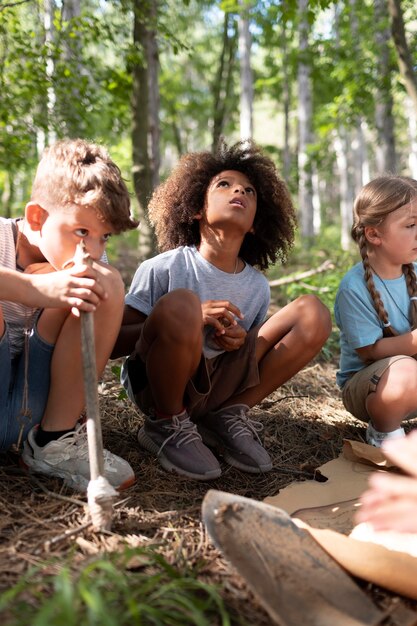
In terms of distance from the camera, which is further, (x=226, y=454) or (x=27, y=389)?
(x=226, y=454)

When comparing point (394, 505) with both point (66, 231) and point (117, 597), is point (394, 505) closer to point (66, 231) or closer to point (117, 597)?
point (117, 597)

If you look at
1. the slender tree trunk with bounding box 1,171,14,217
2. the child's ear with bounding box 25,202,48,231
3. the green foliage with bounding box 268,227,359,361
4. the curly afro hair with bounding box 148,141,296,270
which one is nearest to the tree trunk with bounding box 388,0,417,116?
the green foliage with bounding box 268,227,359,361

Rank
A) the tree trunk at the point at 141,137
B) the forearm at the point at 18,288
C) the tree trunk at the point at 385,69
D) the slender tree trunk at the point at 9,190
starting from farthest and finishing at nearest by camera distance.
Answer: the tree trunk at the point at 385,69, the slender tree trunk at the point at 9,190, the tree trunk at the point at 141,137, the forearm at the point at 18,288

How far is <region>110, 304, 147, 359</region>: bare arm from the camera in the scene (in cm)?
239

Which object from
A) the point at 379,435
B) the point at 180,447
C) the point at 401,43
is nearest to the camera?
the point at 180,447

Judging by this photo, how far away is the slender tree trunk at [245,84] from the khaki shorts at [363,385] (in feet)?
27.4

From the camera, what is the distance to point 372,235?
2652 mm

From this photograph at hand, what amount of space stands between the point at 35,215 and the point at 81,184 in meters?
0.20

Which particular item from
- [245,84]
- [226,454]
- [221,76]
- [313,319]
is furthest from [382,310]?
[221,76]

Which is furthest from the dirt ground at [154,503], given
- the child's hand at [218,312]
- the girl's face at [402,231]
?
the girl's face at [402,231]

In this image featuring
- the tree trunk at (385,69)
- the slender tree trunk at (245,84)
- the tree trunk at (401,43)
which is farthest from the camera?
the slender tree trunk at (245,84)

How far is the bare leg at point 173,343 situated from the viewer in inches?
82.9

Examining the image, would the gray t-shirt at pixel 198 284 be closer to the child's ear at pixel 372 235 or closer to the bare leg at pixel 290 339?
the bare leg at pixel 290 339

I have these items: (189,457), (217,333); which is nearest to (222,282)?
(217,333)
